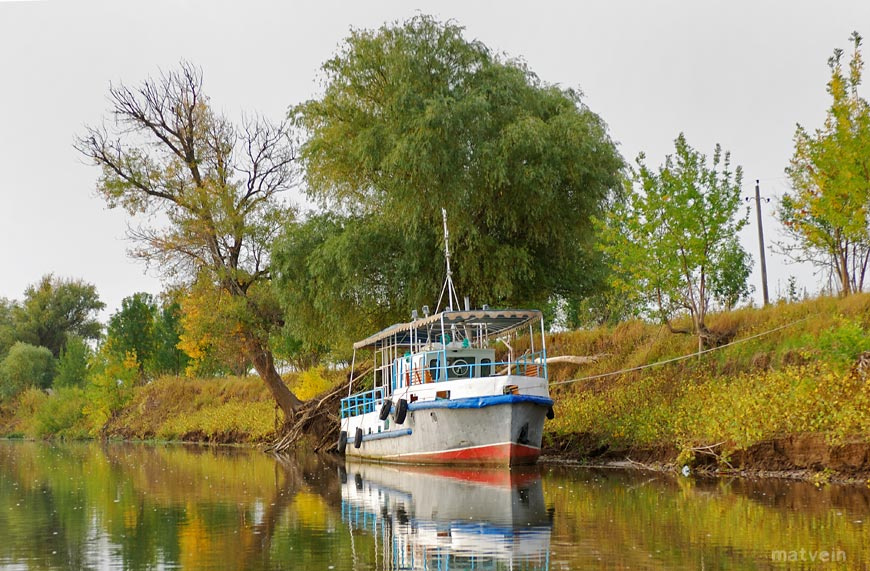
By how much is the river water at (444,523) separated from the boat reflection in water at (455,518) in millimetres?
31

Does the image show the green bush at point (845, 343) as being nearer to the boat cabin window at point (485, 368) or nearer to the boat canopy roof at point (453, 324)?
the boat canopy roof at point (453, 324)

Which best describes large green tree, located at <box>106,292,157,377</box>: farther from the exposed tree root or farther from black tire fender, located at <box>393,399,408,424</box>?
black tire fender, located at <box>393,399,408,424</box>

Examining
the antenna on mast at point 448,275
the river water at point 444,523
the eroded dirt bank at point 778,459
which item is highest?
the antenna on mast at point 448,275

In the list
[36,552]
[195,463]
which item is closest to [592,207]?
[195,463]

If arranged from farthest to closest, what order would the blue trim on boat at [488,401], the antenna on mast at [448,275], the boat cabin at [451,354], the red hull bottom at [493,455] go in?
1. the antenna on mast at [448,275]
2. the boat cabin at [451,354]
3. the red hull bottom at [493,455]
4. the blue trim on boat at [488,401]

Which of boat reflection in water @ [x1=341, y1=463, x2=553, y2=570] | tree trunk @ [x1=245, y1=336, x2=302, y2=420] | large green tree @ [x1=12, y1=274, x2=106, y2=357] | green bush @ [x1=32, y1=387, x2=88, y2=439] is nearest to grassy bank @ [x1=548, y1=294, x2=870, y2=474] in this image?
boat reflection in water @ [x1=341, y1=463, x2=553, y2=570]

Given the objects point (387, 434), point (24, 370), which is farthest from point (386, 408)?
point (24, 370)

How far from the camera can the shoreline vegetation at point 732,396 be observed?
2088 centimetres

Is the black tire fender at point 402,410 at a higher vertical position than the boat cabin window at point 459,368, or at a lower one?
lower

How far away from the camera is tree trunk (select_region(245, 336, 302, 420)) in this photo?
139 ft

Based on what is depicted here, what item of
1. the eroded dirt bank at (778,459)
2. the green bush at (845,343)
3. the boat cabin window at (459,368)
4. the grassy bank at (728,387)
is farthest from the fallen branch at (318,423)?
the green bush at (845,343)

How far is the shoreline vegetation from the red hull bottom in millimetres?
2524

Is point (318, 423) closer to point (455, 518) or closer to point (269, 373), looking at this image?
point (269, 373)

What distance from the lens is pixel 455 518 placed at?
52.6 feet
